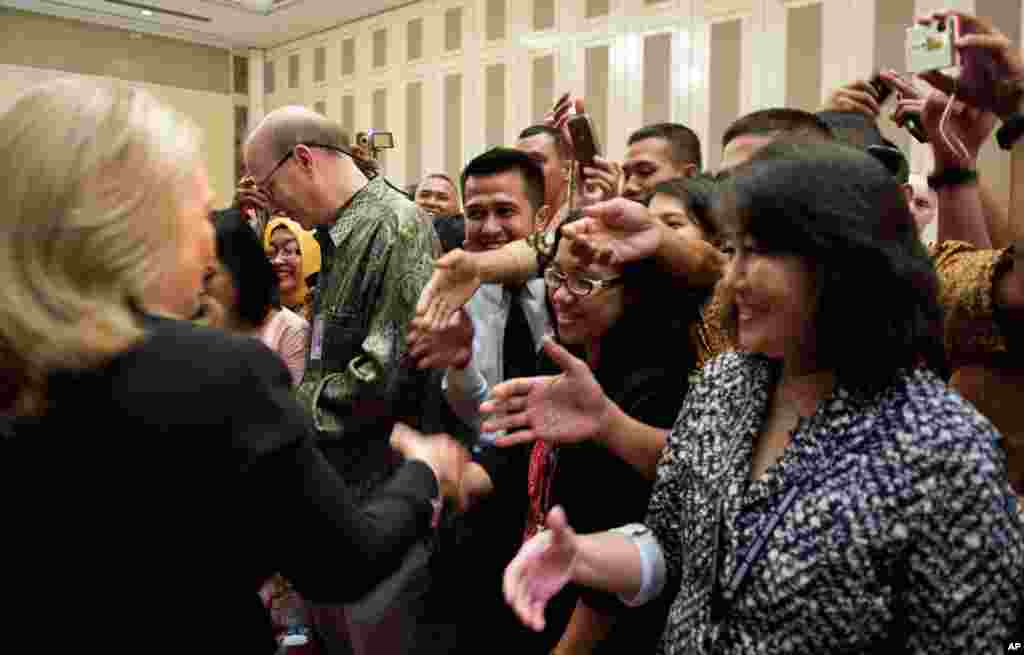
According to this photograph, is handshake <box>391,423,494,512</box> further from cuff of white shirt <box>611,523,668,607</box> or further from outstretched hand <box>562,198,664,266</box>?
outstretched hand <box>562,198,664,266</box>

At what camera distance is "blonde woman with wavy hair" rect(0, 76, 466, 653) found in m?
0.87

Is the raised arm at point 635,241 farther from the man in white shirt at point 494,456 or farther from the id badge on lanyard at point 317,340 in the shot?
the id badge on lanyard at point 317,340

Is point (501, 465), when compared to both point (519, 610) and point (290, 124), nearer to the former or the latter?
point (519, 610)

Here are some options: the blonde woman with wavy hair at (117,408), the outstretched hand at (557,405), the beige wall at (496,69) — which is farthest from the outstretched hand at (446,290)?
the beige wall at (496,69)

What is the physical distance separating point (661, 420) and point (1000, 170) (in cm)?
406

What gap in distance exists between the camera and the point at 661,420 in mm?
1488

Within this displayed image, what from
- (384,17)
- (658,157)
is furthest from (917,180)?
(384,17)

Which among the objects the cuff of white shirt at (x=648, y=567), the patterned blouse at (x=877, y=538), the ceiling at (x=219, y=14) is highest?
the ceiling at (x=219, y=14)

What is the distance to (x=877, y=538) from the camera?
977 mm

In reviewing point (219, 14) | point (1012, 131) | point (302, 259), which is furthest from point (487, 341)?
point (219, 14)

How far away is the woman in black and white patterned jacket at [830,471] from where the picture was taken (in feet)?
3.18

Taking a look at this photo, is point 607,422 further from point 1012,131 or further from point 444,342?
point 1012,131

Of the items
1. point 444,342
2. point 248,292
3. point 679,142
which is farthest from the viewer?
point 679,142

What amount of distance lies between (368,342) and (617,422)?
953 millimetres
